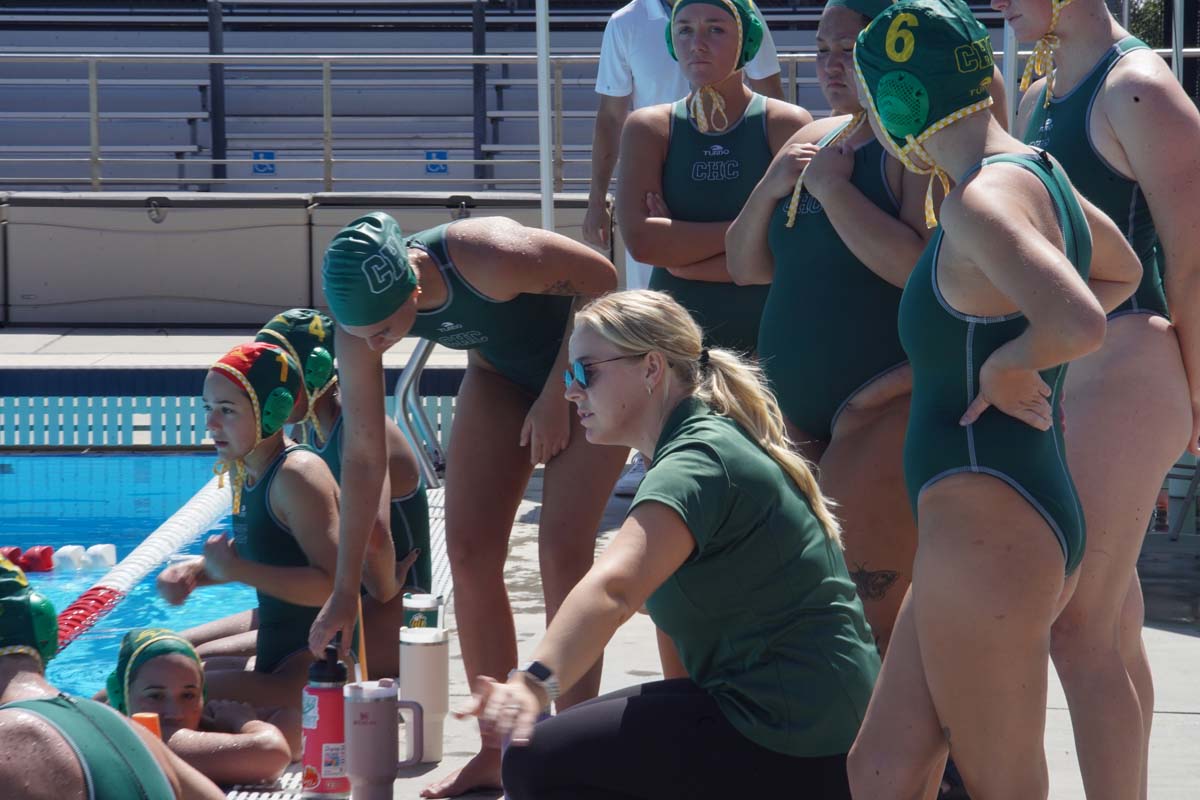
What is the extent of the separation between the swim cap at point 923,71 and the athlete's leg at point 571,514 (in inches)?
57.9

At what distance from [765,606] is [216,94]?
1426cm

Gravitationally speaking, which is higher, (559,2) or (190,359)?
(559,2)

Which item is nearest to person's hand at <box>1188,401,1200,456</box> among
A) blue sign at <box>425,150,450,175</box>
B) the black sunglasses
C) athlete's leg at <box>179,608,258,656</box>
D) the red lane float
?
the black sunglasses

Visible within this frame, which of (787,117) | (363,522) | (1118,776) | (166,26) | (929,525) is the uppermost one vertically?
(166,26)

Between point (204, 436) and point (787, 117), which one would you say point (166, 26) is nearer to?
point (204, 436)

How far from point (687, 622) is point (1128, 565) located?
82 centimetres

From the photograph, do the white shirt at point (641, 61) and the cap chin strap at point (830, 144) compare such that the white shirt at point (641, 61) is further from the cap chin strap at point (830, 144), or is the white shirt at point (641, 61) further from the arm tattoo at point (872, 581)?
the arm tattoo at point (872, 581)

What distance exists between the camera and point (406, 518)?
446cm

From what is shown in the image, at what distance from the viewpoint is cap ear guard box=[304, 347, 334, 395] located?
169 inches

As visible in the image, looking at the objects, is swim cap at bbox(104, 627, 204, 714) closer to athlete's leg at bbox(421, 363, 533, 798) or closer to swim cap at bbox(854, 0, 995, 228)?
athlete's leg at bbox(421, 363, 533, 798)

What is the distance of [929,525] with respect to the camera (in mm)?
2357

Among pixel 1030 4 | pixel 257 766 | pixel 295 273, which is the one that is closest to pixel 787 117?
pixel 1030 4

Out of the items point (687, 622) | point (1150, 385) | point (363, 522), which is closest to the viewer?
point (687, 622)

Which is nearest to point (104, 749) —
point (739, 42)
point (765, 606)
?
point (765, 606)
